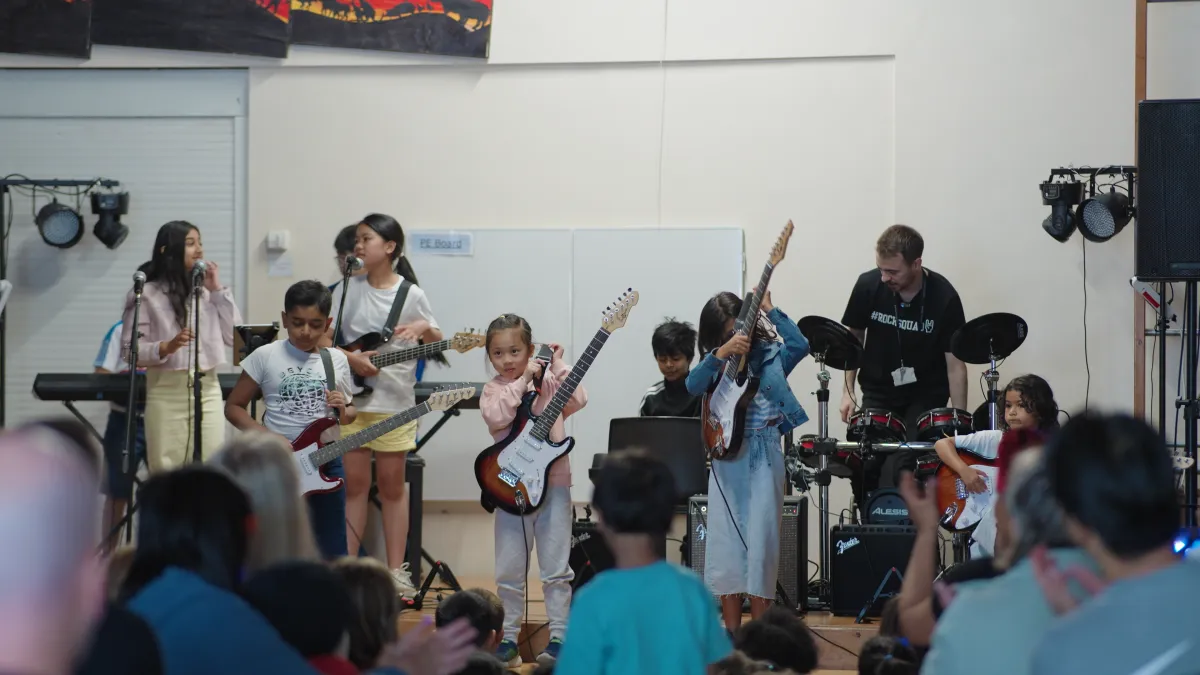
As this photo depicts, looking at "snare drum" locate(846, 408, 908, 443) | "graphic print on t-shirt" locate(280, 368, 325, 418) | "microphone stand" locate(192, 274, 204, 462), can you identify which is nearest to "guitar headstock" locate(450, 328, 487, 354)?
"graphic print on t-shirt" locate(280, 368, 325, 418)

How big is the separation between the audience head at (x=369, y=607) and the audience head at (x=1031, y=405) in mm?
3104

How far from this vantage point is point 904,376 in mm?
5840

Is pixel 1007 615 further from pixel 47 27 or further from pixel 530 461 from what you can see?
pixel 47 27

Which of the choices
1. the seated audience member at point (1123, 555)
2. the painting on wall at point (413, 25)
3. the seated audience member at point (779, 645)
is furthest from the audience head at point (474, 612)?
the painting on wall at point (413, 25)

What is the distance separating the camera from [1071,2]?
6895mm

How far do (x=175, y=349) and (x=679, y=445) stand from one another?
2.37 metres

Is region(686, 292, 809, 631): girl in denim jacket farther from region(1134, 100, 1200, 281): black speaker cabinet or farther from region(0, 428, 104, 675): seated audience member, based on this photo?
region(0, 428, 104, 675): seated audience member

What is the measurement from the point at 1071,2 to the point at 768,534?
3.94 metres

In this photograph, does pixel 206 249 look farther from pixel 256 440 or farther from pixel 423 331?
pixel 256 440

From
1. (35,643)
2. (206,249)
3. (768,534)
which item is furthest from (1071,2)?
(35,643)

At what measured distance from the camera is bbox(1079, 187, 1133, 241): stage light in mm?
6324

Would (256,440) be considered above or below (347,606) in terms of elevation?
above

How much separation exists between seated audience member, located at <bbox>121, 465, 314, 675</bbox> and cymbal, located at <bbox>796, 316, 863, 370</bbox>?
3771 millimetres

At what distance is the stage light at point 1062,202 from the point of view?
6.46 metres
